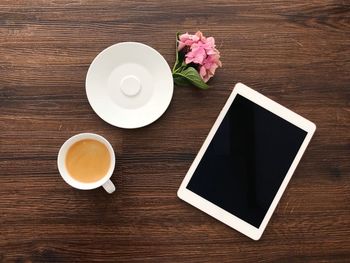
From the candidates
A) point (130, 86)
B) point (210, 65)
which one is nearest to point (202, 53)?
point (210, 65)

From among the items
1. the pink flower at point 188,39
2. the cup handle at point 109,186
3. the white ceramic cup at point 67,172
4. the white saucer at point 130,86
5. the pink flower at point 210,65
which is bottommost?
the cup handle at point 109,186

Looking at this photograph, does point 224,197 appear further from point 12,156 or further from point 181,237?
point 12,156

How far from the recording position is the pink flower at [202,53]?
31.9 inches

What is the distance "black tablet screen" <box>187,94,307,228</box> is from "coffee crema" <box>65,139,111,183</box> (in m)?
0.19

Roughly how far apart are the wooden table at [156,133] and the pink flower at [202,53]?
1.6 inches

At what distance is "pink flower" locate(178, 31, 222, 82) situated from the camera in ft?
2.66

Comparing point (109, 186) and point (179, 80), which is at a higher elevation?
point (179, 80)

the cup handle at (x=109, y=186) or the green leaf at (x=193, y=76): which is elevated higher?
the green leaf at (x=193, y=76)

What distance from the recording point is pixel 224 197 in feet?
2.78

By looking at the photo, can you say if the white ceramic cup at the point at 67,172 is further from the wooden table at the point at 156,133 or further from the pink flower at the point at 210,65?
the pink flower at the point at 210,65

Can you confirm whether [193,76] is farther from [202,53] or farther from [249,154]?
[249,154]

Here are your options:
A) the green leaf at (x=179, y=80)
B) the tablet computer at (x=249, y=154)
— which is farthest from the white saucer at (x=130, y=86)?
the tablet computer at (x=249, y=154)

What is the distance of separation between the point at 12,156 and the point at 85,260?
248 millimetres

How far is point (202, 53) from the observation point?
2.66 feet
